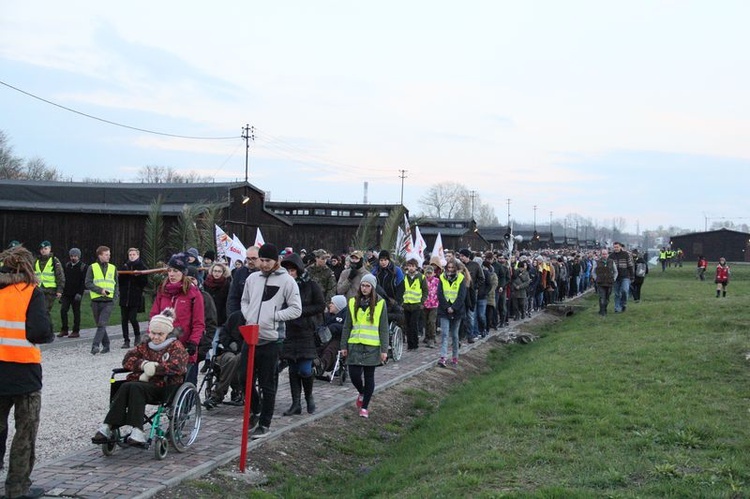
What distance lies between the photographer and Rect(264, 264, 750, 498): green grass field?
6.84 metres

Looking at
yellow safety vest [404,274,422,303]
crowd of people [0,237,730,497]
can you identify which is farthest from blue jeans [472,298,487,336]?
yellow safety vest [404,274,422,303]

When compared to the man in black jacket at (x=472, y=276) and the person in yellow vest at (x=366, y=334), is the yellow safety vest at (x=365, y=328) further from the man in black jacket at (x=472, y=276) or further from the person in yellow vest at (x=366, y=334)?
the man in black jacket at (x=472, y=276)

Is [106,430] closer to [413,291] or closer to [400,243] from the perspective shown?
[413,291]

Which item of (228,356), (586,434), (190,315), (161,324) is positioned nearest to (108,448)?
(161,324)

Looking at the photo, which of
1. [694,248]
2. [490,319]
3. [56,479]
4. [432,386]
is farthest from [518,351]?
[694,248]

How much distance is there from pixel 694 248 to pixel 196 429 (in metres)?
93.5

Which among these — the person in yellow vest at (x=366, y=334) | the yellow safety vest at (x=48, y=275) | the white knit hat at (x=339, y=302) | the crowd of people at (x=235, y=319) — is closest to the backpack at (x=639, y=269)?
the crowd of people at (x=235, y=319)

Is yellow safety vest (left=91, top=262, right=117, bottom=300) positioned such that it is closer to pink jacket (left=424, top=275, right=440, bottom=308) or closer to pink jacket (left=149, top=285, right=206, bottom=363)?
pink jacket (left=424, top=275, right=440, bottom=308)

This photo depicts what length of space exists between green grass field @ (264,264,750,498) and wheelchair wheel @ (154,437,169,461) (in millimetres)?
1125

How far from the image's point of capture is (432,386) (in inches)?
535

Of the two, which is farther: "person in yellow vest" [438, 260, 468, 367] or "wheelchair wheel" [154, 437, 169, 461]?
"person in yellow vest" [438, 260, 468, 367]

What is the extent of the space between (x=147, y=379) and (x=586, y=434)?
4681 mm

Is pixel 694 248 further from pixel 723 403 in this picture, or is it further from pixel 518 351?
pixel 723 403

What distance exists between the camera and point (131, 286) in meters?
15.9
